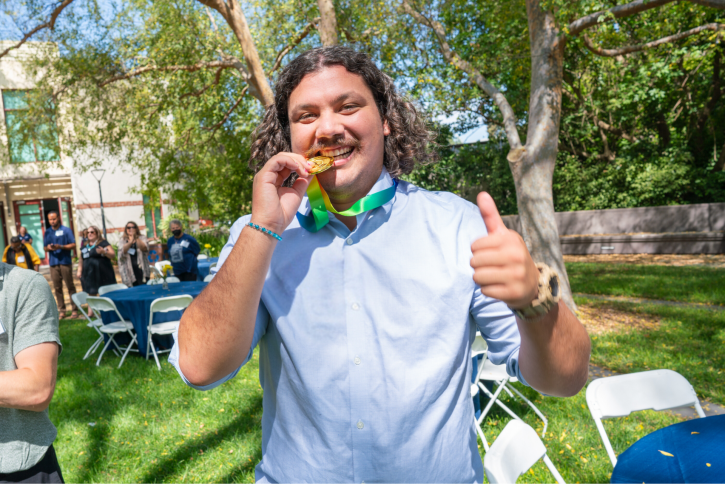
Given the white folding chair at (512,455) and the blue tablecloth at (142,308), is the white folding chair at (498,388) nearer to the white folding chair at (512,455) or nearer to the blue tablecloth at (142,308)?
the white folding chair at (512,455)

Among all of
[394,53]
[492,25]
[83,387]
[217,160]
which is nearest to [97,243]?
[83,387]

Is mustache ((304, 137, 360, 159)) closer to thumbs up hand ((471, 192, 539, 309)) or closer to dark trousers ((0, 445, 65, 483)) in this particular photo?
thumbs up hand ((471, 192, 539, 309))

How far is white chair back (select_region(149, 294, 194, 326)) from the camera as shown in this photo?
5977 mm

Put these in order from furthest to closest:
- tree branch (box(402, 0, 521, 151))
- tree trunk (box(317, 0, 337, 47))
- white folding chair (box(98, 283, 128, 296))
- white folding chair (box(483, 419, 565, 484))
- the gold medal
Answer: tree branch (box(402, 0, 521, 151)) < white folding chair (box(98, 283, 128, 296)) < tree trunk (box(317, 0, 337, 47)) < white folding chair (box(483, 419, 565, 484)) < the gold medal

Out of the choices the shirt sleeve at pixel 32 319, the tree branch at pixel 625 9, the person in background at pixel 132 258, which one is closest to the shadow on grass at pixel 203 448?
the shirt sleeve at pixel 32 319

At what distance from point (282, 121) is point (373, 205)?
0.59 meters

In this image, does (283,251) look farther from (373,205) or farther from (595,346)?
(595,346)

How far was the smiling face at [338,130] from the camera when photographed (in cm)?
141

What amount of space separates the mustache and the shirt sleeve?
43.9 inches

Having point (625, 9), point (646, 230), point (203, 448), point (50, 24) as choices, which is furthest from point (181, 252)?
point (646, 230)

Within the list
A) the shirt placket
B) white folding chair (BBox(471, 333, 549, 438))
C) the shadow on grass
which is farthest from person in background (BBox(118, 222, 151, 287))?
the shirt placket

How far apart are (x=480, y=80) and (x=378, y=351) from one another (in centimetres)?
776

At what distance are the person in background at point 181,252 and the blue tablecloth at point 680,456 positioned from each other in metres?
8.26

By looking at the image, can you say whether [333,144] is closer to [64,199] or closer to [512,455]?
[512,455]
